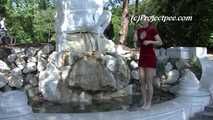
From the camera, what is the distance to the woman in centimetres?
722

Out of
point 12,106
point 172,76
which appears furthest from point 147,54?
point 172,76

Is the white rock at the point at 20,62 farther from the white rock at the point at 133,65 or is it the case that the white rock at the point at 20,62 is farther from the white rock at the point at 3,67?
the white rock at the point at 133,65

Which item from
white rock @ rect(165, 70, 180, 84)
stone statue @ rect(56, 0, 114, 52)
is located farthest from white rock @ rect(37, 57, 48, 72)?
white rock @ rect(165, 70, 180, 84)

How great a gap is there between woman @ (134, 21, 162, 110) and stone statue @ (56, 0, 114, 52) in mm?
2486

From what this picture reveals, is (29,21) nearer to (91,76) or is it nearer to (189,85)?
(91,76)

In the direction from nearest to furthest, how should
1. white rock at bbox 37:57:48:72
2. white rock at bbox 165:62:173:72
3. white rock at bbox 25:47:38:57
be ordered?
1. white rock at bbox 37:57:48:72
2. white rock at bbox 165:62:173:72
3. white rock at bbox 25:47:38:57

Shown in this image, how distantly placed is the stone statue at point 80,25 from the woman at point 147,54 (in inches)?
97.9

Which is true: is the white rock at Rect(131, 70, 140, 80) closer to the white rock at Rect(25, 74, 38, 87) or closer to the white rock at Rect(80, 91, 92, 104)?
the white rock at Rect(80, 91, 92, 104)

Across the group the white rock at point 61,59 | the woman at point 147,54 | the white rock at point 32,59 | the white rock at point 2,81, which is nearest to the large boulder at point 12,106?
the woman at point 147,54

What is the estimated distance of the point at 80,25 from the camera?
31.9 ft

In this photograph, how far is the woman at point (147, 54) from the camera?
722 cm

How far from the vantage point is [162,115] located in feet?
23.7

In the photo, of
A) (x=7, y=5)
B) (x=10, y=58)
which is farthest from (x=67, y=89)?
(x=7, y=5)

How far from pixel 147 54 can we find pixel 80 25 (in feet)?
9.24
